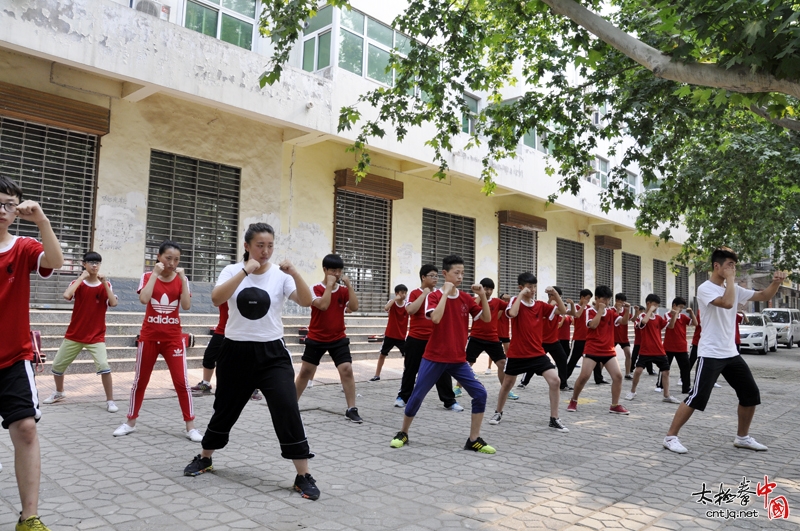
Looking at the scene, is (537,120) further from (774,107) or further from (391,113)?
(774,107)

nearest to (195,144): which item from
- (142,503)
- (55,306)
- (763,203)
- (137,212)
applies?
(137,212)

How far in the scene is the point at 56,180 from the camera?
10125 mm

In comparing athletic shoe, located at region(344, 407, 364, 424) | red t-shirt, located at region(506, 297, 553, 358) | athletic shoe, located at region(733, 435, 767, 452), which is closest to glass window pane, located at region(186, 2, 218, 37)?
athletic shoe, located at region(344, 407, 364, 424)

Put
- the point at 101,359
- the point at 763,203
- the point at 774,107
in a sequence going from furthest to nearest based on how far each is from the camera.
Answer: the point at 763,203, the point at 101,359, the point at 774,107

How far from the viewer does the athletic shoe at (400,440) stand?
5558mm

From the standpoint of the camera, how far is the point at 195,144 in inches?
464

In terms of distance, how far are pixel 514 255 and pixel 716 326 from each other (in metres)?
13.9

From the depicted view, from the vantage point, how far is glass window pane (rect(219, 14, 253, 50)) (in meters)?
12.4

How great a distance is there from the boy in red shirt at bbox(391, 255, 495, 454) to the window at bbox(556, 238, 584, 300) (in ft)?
55.0

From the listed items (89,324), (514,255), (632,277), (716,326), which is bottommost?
(89,324)

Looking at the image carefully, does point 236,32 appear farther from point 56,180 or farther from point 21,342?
point 21,342

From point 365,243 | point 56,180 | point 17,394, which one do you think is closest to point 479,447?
point 17,394

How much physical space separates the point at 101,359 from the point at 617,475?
5666mm

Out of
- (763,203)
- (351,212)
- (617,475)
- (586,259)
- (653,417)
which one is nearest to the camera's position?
(617,475)
